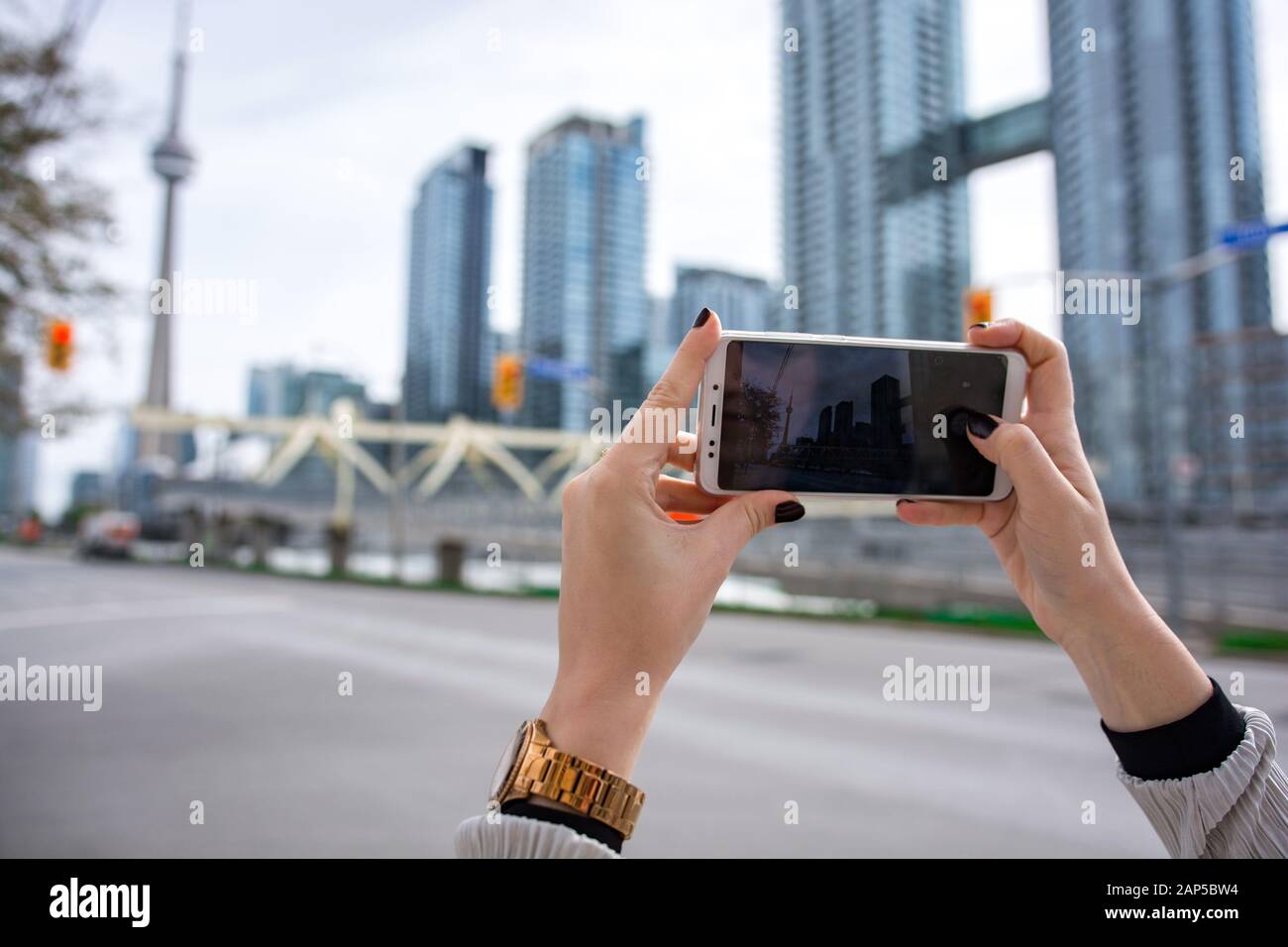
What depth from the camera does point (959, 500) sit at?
4.50 ft

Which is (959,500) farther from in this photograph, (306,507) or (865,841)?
(306,507)

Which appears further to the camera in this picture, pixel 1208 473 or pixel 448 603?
pixel 448 603

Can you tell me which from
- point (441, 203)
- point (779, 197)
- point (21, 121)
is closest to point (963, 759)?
point (779, 197)

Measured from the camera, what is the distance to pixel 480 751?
595cm

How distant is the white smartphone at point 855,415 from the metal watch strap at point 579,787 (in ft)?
1.52

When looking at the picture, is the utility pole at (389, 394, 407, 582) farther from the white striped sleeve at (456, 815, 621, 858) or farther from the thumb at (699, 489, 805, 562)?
the white striped sleeve at (456, 815, 621, 858)

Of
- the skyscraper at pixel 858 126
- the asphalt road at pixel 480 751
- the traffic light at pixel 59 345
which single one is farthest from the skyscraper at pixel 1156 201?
the traffic light at pixel 59 345

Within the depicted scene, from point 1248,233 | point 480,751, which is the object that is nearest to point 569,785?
point 480,751

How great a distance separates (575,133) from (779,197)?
8344mm

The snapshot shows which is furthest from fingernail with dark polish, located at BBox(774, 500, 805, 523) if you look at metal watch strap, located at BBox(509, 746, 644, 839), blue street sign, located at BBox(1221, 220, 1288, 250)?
blue street sign, located at BBox(1221, 220, 1288, 250)

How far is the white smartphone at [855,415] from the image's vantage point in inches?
52.2

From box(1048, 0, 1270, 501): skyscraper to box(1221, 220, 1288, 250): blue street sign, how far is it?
0.67 metres

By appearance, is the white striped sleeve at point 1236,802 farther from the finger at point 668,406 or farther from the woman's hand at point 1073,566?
the finger at point 668,406

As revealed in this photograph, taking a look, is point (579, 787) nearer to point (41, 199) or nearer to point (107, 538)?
point (41, 199)
